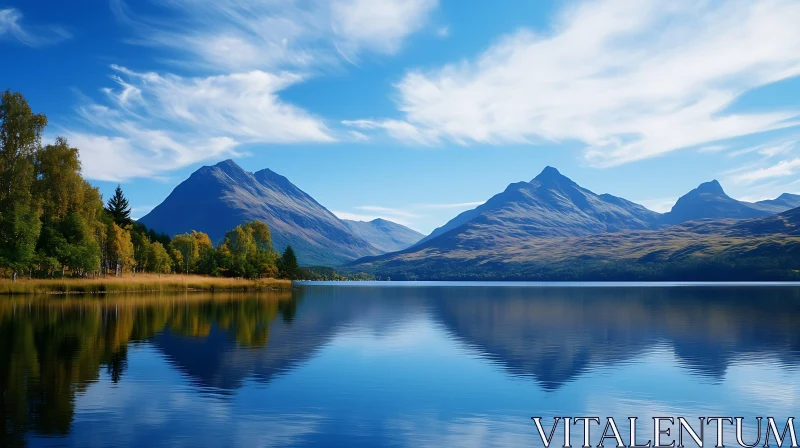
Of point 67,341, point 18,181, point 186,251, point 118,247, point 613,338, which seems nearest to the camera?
point 67,341

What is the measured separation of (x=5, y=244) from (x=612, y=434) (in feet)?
326

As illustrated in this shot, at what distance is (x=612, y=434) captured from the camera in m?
20.9

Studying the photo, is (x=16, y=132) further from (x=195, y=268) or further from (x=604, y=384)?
(x=604, y=384)

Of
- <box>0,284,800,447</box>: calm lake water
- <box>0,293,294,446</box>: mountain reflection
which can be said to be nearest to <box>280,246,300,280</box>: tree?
<box>0,293,294,446</box>: mountain reflection

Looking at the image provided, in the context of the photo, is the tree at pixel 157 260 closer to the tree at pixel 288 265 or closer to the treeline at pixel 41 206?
the treeline at pixel 41 206

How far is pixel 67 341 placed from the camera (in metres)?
41.1

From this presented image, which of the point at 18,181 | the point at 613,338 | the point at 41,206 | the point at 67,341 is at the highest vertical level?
the point at 18,181

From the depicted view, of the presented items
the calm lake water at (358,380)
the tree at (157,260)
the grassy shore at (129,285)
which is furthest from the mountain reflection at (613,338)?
the tree at (157,260)

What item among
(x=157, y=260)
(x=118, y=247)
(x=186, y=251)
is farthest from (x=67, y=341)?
(x=186, y=251)

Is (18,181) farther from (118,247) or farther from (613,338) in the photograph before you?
(613,338)

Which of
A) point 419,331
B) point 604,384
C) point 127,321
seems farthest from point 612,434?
point 127,321

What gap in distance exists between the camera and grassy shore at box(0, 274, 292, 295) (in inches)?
3723

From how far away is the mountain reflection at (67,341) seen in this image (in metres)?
22.1

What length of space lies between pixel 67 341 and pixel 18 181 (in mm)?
72461
